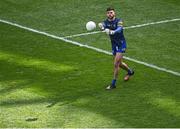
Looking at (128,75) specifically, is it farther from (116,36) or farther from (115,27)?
(115,27)

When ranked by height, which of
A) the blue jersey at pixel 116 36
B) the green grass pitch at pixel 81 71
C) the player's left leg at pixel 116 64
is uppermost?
the blue jersey at pixel 116 36

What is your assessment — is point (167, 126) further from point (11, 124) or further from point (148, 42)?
point (148, 42)

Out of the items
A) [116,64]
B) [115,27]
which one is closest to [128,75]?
[116,64]

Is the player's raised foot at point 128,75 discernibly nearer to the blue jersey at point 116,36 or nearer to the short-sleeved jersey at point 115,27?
the blue jersey at point 116,36

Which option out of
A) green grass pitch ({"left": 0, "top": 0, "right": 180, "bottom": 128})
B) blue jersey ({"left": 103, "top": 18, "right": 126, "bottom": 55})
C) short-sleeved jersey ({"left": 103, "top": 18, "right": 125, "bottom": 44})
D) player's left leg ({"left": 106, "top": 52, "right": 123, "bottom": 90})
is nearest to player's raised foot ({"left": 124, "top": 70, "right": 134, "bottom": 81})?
green grass pitch ({"left": 0, "top": 0, "right": 180, "bottom": 128})

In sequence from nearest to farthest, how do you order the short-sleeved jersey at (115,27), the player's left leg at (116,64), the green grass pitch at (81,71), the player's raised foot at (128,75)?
the green grass pitch at (81,71), the short-sleeved jersey at (115,27), the player's left leg at (116,64), the player's raised foot at (128,75)

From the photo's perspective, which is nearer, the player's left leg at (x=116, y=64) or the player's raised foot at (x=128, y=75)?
the player's left leg at (x=116, y=64)

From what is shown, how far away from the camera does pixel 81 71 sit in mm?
17891

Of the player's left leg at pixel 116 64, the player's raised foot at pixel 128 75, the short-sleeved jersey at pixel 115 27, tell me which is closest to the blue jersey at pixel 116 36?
the short-sleeved jersey at pixel 115 27

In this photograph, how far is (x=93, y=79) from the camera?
17.1m

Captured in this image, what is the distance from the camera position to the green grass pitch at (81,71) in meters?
14.1

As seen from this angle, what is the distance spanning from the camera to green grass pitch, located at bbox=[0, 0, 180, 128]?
14078 millimetres

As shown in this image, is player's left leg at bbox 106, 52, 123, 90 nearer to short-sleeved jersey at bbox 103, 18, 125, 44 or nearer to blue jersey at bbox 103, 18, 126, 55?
blue jersey at bbox 103, 18, 126, 55

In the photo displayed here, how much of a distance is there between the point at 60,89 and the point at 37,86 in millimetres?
763
